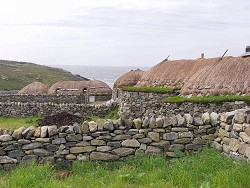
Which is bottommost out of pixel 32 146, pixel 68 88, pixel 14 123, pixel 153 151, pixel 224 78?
pixel 14 123

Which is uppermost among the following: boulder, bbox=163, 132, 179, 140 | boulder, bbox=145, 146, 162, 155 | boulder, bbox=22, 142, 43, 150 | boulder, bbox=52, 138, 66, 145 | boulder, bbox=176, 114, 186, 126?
boulder, bbox=176, 114, 186, 126

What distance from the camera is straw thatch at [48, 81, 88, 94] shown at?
40562 millimetres

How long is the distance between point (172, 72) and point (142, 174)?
18.5m

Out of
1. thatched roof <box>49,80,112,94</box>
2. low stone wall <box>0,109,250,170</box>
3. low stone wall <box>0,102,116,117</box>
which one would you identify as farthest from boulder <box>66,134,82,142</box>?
thatched roof <box>49,80,112,94</box>

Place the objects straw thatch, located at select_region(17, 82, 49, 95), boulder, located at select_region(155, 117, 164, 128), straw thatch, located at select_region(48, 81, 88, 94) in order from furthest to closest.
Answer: straw thatch, located at select_region(48, 81, 88, 94) < straw thatch, located at select_region(17, 82, 49, 95) < boulder, located at select_region(155, 117, 164, 128)

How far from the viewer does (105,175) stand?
676 centimetres

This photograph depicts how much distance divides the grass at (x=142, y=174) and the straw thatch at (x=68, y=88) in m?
33.6

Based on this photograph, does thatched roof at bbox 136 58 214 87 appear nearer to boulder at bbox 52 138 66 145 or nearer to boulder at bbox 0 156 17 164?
boulder at bbox 52 138 66 145

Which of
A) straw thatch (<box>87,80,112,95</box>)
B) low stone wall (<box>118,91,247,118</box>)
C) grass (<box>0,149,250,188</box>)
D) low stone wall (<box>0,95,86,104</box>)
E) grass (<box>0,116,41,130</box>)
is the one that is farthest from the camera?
straw thatch (<box>87,80,112,95</box>)

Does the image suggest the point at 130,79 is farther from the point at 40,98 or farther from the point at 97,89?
the point at 40,98

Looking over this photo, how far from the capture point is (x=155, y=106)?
71.1 ft

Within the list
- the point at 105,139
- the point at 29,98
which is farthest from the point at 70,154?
the point at 29,98

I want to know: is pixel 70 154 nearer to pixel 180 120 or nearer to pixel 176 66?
pixel 180 120

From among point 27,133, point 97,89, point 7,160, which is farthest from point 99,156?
point 97,89
